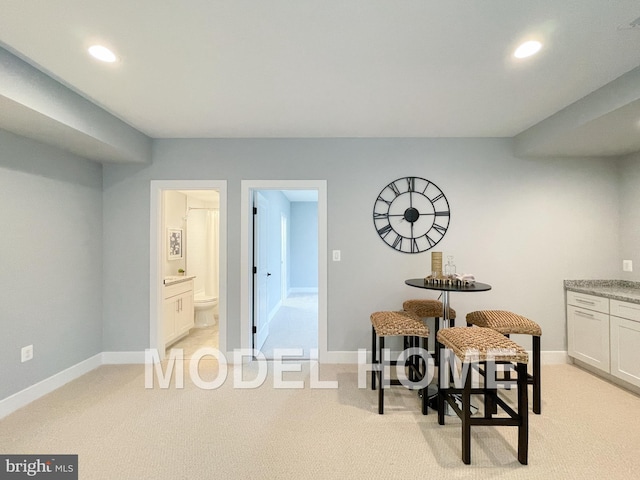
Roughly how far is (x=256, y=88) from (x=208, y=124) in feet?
2.96

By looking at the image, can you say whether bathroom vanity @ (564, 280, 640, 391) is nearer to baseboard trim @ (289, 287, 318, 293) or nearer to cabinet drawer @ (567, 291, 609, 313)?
cabinet drawer @ (567, 291, 609, 313)

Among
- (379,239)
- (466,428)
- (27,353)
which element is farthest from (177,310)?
(466,428)

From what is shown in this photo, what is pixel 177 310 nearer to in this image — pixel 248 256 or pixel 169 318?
pixel 169 318

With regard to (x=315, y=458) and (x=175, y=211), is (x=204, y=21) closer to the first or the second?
(x=315, y=458)

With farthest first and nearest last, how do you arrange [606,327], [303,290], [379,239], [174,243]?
[303,290]
[174,243]
[379,239]
[606,327]

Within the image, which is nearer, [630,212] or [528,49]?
[528,49]

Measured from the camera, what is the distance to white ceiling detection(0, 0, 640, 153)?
1.45 meters

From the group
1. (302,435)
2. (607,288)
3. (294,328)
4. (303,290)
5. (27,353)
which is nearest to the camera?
(302,435)

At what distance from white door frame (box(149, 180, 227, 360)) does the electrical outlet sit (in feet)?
3.10

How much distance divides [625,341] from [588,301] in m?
0.46

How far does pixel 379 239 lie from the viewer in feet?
10.5

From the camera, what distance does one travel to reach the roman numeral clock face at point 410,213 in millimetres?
3199

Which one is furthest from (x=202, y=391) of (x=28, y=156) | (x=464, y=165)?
(x=464, y=165)

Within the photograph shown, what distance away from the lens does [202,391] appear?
101 inches
